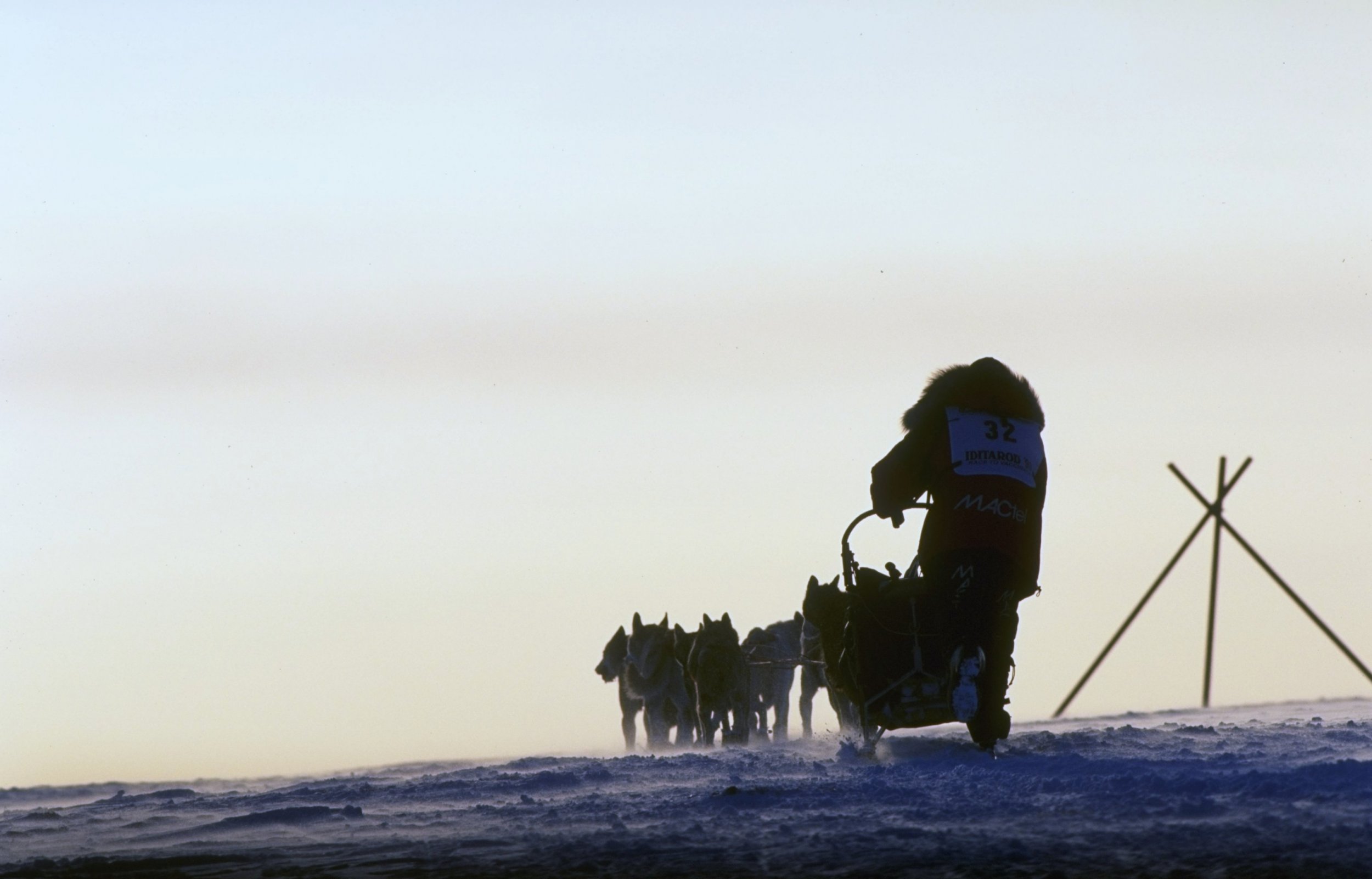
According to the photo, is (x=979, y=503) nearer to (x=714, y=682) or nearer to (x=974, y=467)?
(x=974, y=467)

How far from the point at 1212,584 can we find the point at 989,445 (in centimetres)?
1716

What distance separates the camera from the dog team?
680 inches

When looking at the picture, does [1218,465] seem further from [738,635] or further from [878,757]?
[878,757]

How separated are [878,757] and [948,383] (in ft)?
6.39

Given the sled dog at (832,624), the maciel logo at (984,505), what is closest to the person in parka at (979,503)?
the maciel logo at (984,505)

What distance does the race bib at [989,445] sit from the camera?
866 centimetres

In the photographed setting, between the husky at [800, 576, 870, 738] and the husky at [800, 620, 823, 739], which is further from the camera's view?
the husky at [800, 620, 823, 739]

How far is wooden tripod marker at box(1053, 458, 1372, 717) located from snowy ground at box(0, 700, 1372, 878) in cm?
1433

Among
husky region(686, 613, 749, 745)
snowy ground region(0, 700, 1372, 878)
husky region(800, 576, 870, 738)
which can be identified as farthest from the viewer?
husky region(686, 613, 749, 745)

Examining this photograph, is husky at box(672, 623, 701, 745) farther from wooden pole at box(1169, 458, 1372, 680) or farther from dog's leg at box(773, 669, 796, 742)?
wooden pole at box(1169, 458, 1372, 680)

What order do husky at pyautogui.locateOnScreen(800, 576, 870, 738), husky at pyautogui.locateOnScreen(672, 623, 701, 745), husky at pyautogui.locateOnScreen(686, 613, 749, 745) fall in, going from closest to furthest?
husky at pyautogui.locateOnScreen(800, 576, 870, 738) < husky at pyautogui.locateOnScreen(686, 613, 749, 745) < husky at pyautogui.locateOnScreen(672, 623, 701, 745)

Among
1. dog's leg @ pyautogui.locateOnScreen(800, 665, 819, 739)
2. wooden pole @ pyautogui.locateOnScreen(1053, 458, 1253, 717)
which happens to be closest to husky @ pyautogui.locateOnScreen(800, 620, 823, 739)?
dog's leg @ pyautogui.locateOnScreen(800, 665, 819, 739)

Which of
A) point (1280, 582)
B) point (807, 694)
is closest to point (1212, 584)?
point (1280, 582)

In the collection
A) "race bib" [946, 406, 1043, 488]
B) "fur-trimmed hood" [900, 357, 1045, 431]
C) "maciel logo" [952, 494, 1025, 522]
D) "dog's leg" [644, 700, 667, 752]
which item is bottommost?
"dog's leg" [644, 700, 667, 752]
